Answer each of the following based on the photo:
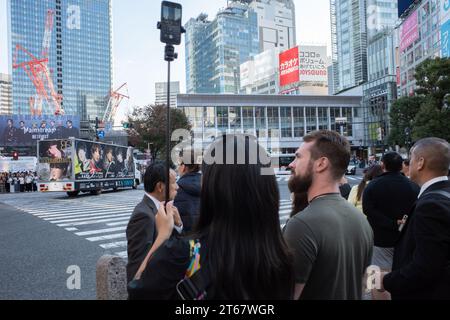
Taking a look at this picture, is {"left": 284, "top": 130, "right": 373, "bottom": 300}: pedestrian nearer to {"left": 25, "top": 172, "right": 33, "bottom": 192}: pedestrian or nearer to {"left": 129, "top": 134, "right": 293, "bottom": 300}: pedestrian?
{"left": 129, "top": 134, "right": 293, "bottom": 300}: pedestrian

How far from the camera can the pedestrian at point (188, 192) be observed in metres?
4.32

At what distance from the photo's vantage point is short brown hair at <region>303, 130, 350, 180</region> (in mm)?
2318

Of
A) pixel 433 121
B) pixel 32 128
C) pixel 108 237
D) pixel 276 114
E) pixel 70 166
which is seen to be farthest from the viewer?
pixel 276 114

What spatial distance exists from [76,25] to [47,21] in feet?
36.0

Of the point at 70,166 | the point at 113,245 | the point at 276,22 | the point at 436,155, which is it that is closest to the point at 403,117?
the point at 70,166

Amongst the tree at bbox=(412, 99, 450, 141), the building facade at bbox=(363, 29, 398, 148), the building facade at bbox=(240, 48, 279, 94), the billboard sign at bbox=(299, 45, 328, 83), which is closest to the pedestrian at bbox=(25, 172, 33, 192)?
the tree at bbox=(412, 99, 450, 141)

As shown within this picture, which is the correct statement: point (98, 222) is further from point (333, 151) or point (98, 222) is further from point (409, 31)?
point (409, 31)

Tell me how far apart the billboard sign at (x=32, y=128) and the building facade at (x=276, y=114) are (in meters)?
19.7

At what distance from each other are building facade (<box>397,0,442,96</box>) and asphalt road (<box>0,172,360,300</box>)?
44.1 meters

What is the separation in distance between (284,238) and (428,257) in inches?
41.8

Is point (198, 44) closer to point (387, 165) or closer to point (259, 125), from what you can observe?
point (259, 125)

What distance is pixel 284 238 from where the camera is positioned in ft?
6.41

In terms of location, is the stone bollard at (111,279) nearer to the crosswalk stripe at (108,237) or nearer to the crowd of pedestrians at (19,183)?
the crosswalk stripe at (108,237)

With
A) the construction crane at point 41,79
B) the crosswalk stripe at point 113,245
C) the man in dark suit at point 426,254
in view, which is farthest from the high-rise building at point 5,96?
the man in dark suit at point 426,254
